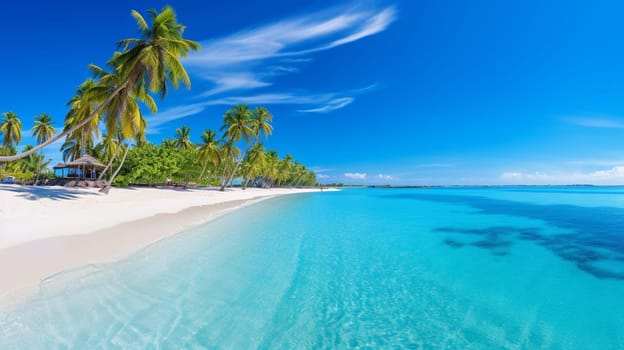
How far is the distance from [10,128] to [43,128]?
11.2 ft

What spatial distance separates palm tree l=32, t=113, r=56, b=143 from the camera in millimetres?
33562

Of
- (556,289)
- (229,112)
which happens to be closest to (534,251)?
(556,289)

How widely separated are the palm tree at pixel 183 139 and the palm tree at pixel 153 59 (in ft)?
82.3

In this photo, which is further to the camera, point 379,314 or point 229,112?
point 229,112

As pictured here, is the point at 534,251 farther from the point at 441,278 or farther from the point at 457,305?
the point at 457,305

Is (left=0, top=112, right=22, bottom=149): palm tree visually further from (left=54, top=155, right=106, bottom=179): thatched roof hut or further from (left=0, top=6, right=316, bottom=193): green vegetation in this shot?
(left=54, top=155, right=106, bottom=179): thatched roof hut

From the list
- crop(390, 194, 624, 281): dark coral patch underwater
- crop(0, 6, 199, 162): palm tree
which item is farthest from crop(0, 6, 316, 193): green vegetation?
crop(390, 194, 624, 281): dark coral patch underwater

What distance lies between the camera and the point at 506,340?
12.0 ft

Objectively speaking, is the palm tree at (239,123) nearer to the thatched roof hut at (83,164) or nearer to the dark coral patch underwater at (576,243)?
the thatched roof hut at (83,164)

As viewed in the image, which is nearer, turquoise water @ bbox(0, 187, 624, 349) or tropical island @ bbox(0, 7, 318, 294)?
turquoise water @ bbox(0, 187, 624, 349)

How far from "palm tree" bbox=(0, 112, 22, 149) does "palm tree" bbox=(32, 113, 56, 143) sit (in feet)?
6.09

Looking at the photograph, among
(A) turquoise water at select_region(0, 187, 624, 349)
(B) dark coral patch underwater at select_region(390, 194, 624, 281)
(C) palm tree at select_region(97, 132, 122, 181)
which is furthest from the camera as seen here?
(C) palm tree at select_region(97, 132, 122, 181)

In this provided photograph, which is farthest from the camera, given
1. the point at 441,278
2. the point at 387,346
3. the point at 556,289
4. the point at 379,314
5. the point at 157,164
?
the point at 157,164

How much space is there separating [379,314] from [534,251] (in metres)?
7.65
